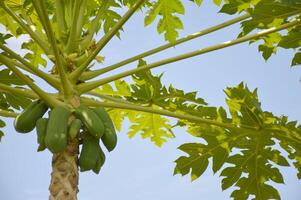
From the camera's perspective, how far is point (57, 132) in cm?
249

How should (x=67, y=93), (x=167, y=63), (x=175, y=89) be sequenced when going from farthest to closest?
(x=175, y=89)
(x=167, y=63)
(x=67, y=93)

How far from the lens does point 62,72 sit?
2748mm

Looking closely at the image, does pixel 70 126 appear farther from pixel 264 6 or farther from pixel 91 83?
pixel 264 6

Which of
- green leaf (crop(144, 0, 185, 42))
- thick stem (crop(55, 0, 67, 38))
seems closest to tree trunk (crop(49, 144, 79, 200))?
thick stem (crop(55, 0, 67, 38))

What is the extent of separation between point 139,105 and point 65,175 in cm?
94

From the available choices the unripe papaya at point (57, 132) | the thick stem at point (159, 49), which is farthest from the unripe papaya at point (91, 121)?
the thick stem at point (159, 49)

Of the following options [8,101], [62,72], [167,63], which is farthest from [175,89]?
[8,101]

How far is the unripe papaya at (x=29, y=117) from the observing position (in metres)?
2.71

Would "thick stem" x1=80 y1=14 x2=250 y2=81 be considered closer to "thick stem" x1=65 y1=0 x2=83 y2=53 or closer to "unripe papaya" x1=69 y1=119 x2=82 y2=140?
"thick stem" x1=65 y1=0 x2=83 y2=53

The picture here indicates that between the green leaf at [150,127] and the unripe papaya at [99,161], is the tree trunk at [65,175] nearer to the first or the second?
the unripe papaya at [99,161]

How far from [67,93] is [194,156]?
1.15 m

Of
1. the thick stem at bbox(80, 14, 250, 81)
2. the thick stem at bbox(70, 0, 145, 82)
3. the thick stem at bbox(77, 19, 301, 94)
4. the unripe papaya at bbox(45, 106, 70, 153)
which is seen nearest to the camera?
the unripe papaya at bbox(45, 106, 70, 153)

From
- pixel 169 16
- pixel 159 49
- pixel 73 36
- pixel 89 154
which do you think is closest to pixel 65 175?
pixel 89 154

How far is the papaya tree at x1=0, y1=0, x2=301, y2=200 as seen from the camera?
263 cm
